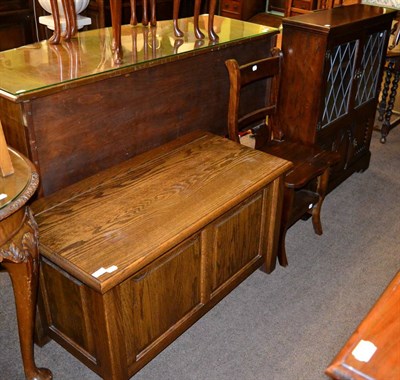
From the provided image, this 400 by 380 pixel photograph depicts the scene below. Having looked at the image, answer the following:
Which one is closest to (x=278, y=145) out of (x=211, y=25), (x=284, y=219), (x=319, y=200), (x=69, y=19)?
(x=319, y=200)

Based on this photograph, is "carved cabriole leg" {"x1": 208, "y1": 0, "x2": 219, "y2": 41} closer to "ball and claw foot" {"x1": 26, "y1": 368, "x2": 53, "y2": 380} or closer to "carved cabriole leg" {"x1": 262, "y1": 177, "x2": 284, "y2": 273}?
"carved cabriole leg" {"x1": 262, "y1": 177, "x2": 284, "y2": 273}

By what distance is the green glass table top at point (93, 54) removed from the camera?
1.71 m

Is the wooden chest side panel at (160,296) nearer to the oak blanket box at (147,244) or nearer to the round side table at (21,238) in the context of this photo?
the oak blanket box at (147,244)

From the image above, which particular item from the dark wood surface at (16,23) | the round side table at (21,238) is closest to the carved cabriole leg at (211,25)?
the round side table at (21,238)

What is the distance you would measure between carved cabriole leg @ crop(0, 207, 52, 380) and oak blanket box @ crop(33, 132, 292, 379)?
76 mm

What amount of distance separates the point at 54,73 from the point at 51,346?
41.1 inches

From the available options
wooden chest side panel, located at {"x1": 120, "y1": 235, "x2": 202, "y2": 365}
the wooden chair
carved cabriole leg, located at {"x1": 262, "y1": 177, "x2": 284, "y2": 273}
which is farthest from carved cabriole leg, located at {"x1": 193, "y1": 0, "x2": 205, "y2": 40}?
wooden chest side panel, located at {"x1": 120, "y1": 235, "x2": 202, "y2": 365}

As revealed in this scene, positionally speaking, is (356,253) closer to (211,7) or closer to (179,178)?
(179,178)

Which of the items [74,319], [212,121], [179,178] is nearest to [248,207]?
[179,178]

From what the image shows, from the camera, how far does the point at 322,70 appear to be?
2.42 meters

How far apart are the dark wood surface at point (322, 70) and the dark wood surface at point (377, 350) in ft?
4.98

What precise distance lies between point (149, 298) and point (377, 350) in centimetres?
82

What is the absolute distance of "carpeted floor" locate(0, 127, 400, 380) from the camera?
186 cm

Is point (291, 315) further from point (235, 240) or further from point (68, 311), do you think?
point (68, 311)
